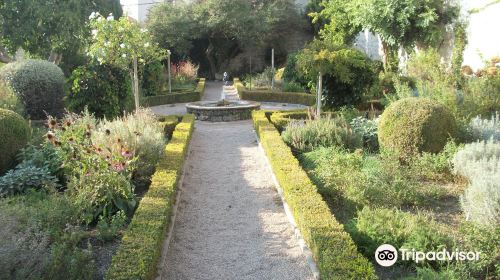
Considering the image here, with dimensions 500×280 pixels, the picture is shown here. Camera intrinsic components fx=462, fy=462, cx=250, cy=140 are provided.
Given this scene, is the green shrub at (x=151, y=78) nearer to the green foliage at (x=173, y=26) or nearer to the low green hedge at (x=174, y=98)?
the low green hedge at (x=174, y=98)

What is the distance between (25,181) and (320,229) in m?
3.76

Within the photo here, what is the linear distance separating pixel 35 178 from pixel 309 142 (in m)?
4.48

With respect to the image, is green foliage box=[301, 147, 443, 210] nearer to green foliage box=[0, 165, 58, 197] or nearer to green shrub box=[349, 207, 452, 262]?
green shrub box=[349, 207, 452, 262]

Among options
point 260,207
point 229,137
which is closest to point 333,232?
point 260,207

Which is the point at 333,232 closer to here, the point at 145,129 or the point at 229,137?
the point at 145,129

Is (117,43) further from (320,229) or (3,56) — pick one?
(3,56)

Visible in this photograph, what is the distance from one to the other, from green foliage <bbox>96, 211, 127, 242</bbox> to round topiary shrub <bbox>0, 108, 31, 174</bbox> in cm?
275

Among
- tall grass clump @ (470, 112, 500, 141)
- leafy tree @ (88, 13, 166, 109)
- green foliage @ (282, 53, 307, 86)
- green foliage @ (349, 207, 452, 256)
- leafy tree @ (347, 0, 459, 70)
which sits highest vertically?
leafy tree @ (347, 0, 459, 70)

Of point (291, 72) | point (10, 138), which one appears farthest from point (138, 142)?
point (291, 72)

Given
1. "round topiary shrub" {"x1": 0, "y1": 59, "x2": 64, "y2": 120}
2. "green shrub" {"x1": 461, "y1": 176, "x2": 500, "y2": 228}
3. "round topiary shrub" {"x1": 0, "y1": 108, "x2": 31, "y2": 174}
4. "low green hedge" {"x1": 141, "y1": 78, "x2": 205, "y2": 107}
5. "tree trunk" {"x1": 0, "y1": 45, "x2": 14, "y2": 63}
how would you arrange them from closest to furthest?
"green shrub" {"x1": 461, "y1": 176, "x2": 500, "y2": 228}
"round topiary shrub" {"x1": 0, "y1": 108, "x2": 31, "y2": 174}
"round topiary shrub" {"x1": 0, "y1": 59, "x2": 64, "y2": 120}
"low green hedge" {"x1": 141, "y1": 78, "x2": 205, "y2": 107}
"tree trunk" {"x1": 0, "y1": 45, "x2": 14, "y2": 63}

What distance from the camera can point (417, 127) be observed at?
7051 mm

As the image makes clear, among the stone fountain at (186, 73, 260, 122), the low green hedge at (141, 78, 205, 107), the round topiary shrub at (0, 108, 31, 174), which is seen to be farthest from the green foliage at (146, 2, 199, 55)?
the round topiary shrub at (0, 108, 31, 174)

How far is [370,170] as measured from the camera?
619cm

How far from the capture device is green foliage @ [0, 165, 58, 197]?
18.5 feet
